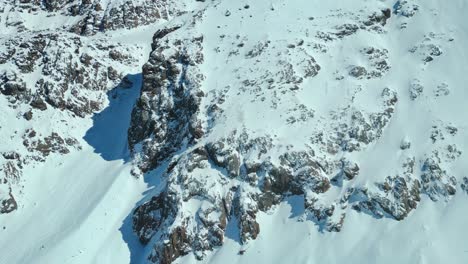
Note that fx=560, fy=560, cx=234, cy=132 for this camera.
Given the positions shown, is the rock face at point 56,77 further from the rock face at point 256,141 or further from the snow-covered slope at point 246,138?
the rock face at point 256,141

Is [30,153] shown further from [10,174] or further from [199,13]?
[199,13]

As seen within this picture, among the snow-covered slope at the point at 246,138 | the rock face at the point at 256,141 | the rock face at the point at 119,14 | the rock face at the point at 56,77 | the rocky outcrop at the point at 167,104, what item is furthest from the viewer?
the rock face at the point at 119,14

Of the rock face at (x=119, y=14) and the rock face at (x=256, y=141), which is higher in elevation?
the rock face at (x=256, y=141)

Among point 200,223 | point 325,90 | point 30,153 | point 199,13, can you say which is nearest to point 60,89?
point 30,153

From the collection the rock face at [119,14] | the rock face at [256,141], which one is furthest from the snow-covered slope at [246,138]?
the rock face at [119,14]

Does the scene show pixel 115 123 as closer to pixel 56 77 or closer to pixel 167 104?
pixel 167 104

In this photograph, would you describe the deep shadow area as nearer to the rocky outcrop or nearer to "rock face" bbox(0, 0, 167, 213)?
"rock face" bbox(0, 0, 167, 213)

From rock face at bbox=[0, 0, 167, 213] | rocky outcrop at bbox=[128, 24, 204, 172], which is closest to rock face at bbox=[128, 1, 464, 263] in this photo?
rocky outcrop at bbox=[128, 24, 204, 172]
